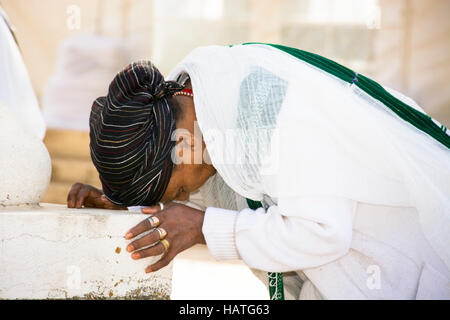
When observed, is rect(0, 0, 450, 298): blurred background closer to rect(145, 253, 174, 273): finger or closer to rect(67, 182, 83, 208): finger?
rect(67, 182, 83, 208): finger

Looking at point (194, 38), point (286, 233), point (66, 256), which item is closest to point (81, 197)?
point (66, 256)

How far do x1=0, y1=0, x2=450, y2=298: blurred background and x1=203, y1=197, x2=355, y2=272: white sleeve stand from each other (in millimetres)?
4557

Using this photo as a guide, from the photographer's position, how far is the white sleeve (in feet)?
5.01

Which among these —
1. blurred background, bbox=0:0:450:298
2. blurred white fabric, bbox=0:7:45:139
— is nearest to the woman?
blurred white fabric, bbox=0:7:45:139

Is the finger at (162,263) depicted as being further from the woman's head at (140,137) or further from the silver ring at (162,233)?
the woman's head at (140,137)

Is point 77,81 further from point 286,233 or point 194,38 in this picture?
point 286,233

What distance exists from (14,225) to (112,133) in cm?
45

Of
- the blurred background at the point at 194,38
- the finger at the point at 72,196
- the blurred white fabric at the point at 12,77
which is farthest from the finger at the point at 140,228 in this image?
the blurred background at the point at 194,38

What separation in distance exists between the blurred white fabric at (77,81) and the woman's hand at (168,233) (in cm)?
478

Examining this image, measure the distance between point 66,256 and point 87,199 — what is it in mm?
476

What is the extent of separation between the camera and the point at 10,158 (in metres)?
1.82

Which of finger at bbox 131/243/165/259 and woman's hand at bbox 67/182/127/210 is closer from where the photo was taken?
finger at bbox 131/243/165/259

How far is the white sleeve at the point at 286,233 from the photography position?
1528mm
